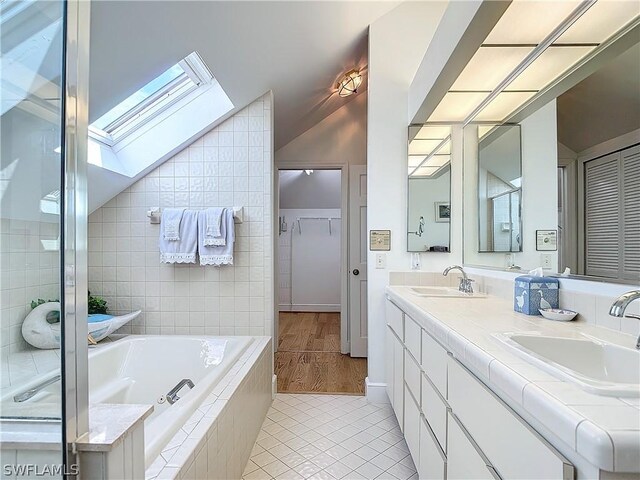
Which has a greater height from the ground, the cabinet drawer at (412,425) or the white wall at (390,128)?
the white wall at (390,128)

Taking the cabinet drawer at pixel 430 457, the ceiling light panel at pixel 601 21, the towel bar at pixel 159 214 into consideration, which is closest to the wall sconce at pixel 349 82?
the towel bar at pixel 159 214

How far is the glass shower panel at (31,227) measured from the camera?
0.67 meters

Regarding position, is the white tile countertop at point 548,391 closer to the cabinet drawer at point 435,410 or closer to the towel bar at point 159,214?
the cabinet drawer at point 435,410

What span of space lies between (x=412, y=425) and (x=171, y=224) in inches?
77.6

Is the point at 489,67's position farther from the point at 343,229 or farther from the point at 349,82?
the point at 343,229

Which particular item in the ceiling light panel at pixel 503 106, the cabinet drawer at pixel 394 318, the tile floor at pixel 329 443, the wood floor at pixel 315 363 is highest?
the ceiling light panel at pixel 503 106

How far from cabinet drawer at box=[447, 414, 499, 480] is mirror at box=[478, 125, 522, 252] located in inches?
43.3

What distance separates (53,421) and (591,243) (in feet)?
5.33

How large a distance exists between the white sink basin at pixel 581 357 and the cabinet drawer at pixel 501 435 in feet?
0.43

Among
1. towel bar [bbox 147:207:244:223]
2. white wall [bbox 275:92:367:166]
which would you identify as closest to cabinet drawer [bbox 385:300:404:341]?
towel bar [bbox 147:207:244:223]

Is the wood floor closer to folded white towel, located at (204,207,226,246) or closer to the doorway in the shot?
the doorway

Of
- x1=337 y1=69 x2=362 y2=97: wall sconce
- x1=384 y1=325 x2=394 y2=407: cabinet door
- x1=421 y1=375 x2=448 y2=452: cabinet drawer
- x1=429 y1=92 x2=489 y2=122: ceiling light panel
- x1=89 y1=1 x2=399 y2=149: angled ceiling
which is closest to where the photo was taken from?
x1=421 y1=375 x2=448 y2=452: cabinet drawer

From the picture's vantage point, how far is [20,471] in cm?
69

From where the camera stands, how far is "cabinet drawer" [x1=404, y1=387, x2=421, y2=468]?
156 cm
